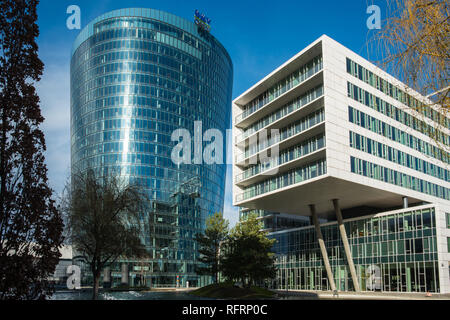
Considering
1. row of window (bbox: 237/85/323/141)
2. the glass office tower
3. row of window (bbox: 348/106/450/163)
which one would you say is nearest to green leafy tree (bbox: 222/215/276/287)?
row of window (bbox: 237/85/323/141)

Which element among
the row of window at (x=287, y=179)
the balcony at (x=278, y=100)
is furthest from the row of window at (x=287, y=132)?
the row of window at (x=287, y=179)

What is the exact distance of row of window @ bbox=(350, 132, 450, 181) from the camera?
5228 cm

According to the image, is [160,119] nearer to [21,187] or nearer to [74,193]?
[74,193]

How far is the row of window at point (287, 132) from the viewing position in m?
52.8

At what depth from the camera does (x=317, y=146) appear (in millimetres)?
51469

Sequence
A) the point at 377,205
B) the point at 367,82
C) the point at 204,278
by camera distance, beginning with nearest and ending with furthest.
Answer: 1. the point at 367,82
2. the point at 377,205
3. the point at 204,278

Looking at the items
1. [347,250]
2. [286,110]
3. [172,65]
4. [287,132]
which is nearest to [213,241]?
[347,250]

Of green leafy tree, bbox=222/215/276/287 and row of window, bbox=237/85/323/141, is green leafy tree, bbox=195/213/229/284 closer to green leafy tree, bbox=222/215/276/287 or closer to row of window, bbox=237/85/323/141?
green leafy tree, bbox=222/215/276/287

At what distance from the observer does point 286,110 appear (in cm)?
5950

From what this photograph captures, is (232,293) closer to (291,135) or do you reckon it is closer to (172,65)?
(291,135)

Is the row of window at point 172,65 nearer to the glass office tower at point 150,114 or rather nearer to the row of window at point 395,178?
the glass office tower at point 150,114

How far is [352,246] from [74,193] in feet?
130

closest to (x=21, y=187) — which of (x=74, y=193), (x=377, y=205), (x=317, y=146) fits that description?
(x=74, y=193)

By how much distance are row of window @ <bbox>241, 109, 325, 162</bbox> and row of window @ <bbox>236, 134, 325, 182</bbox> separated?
1.80m
